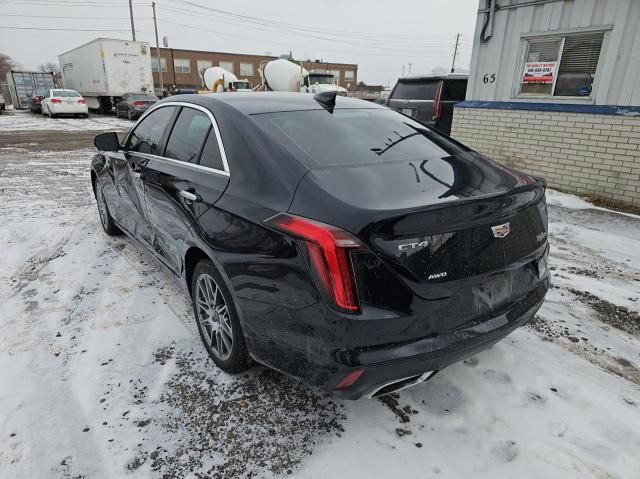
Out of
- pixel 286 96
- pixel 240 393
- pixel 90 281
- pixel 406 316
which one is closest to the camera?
pixel 406 316

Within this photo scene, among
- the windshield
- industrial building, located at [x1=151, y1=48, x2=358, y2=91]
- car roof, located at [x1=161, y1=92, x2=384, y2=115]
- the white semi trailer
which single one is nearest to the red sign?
car roof, located at [x1=161, y1=92, x2=384, y2=115]

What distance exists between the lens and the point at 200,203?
101 inches

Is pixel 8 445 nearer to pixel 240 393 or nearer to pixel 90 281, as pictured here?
pixel 240 393

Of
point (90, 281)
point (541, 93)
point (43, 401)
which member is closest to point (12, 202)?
point (90, 281)

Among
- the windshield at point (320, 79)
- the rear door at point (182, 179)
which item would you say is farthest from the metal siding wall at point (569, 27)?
the windshield at point (320, 79)

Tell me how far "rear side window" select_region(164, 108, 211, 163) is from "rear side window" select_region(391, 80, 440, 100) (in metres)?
7.33

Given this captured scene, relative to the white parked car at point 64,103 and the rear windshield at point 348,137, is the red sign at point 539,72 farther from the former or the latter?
the white parked car at point 64,103

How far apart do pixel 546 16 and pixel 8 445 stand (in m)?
8.47

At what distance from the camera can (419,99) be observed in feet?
30.8

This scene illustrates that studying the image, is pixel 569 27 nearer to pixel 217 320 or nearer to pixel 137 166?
pixel 137 166

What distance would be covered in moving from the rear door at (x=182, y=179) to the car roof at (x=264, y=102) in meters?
0.10

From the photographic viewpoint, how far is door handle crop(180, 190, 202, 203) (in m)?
2.59

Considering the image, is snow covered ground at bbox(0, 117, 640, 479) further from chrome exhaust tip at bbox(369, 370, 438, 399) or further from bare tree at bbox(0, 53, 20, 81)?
bare tree at bbox(0, 53, 20, 81)

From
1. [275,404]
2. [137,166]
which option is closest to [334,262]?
[275,404]
